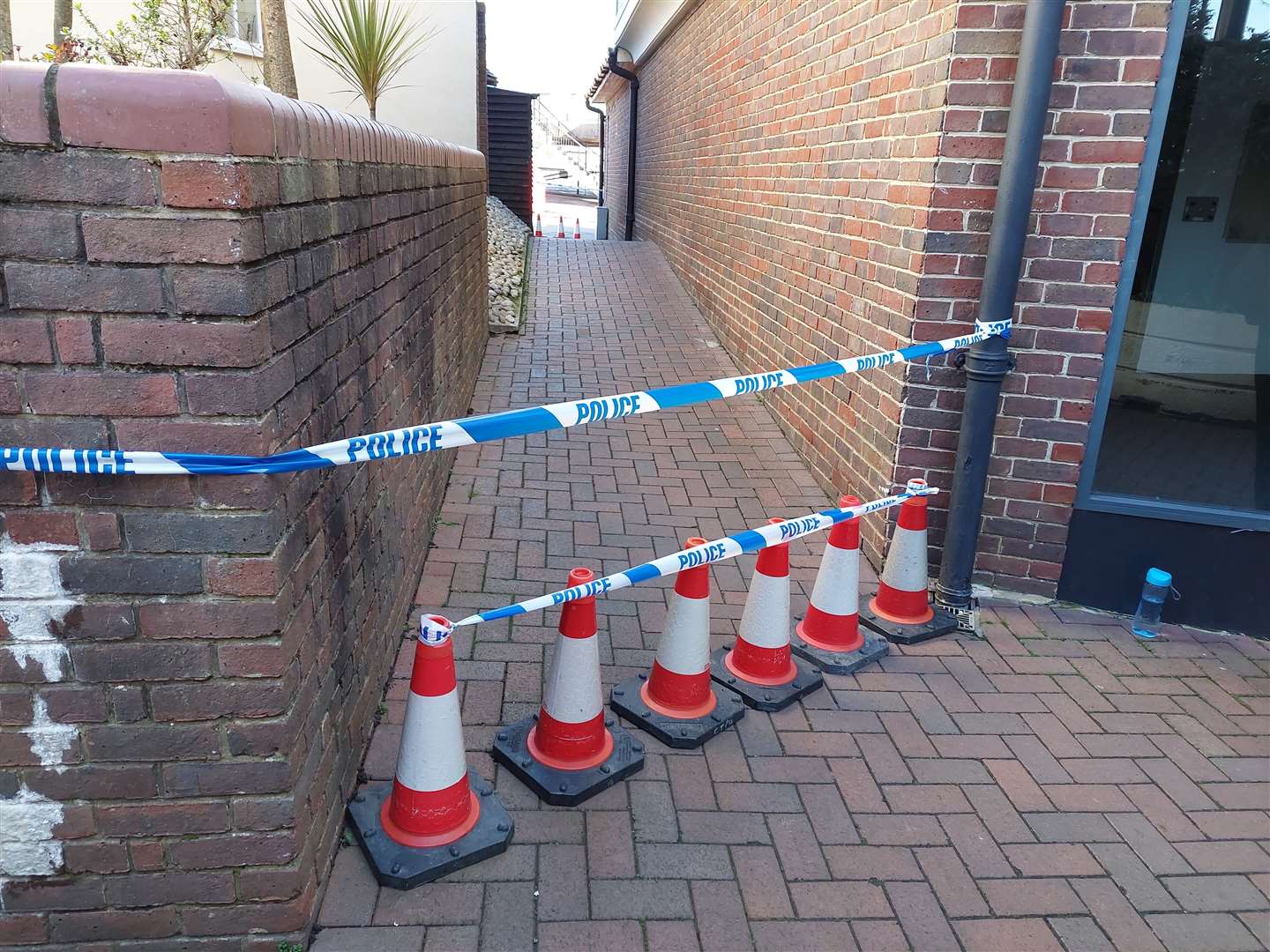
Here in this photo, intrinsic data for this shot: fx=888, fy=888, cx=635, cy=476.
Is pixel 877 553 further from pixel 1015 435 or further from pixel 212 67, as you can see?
pixel 212 67

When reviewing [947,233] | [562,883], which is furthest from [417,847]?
[947,233]

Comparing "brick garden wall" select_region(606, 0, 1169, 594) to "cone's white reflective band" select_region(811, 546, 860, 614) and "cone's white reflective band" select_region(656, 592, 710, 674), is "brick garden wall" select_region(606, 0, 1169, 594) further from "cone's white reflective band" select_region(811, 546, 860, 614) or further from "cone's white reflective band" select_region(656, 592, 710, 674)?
"cone's white reflective band" select_region(656, 592, 710, 674)

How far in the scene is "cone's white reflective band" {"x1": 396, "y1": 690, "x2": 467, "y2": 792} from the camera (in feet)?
7.72

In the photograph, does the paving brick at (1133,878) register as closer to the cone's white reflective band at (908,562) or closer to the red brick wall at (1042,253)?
the cone's white reflective band at (908,562)

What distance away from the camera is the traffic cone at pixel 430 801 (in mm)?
2311

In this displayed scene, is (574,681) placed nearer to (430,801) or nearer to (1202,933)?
(430,801)

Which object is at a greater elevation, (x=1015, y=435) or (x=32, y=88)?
(x=32, y=88)

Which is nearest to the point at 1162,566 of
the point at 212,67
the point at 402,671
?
the point at 402,671

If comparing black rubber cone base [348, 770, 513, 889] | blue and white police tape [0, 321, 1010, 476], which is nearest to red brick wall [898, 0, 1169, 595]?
blue and white police tape [0, 321, 1010, 476]

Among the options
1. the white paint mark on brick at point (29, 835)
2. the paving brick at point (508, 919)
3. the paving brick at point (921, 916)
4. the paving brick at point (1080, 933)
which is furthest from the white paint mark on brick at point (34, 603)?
the paving brick at point (1080, 933)

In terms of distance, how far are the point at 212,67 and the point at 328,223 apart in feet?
28.6

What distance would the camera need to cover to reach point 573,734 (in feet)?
8.87

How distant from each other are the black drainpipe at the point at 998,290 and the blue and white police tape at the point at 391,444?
2.43 ft

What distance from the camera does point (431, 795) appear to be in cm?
238
